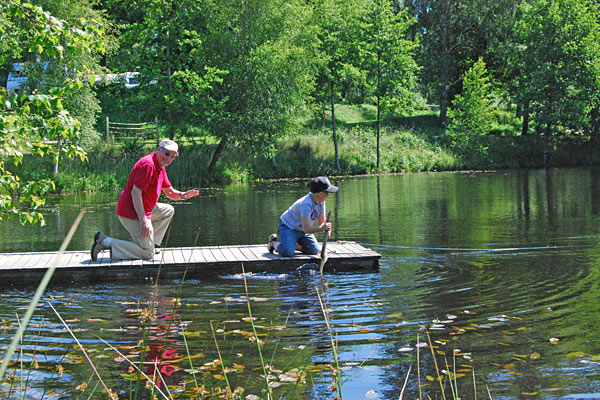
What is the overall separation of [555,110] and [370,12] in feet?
45.5

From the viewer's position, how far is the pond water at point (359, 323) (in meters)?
5.62

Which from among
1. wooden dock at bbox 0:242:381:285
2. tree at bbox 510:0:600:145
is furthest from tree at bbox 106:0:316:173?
wooden dock at bbox 0:242:381:285

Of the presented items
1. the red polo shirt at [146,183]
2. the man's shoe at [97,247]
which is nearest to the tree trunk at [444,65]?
the man's shoe at [97,247]

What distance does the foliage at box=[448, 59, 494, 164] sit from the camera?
44812 mm

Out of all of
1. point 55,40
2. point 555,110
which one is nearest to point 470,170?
point 555,110

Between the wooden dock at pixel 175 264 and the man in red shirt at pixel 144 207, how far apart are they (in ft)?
0.66

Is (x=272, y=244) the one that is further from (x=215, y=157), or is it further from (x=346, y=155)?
(x=346, y=155)

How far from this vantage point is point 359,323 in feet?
25.2

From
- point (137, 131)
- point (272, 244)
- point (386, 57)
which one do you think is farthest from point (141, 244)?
point (386, 57)

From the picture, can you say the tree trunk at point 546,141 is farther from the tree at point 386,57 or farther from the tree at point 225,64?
the tree at point 225,64

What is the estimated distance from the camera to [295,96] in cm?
3538

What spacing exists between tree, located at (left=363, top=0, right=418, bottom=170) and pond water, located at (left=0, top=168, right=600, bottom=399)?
2660cm

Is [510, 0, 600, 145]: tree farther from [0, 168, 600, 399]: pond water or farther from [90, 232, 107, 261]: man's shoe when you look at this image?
[90, 232, 107, 261]: man's shoe

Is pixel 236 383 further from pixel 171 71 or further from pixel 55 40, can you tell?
pixel 171 71
